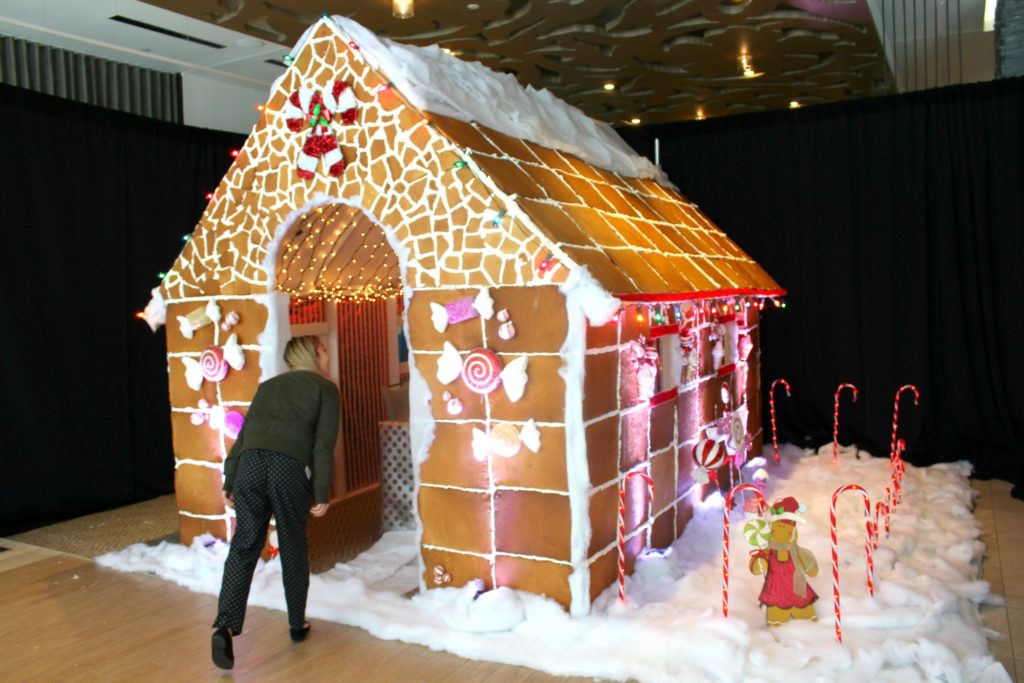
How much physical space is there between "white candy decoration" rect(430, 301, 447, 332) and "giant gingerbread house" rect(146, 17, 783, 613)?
11 millimetres

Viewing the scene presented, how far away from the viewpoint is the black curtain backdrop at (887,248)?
653 centimetres

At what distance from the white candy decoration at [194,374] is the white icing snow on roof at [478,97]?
182 centimetres

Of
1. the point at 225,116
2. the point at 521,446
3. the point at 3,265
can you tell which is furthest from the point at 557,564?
the point at 225,116

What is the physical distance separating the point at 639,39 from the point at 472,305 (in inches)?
139

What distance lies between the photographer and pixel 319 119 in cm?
432

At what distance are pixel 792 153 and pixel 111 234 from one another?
18.5 feet

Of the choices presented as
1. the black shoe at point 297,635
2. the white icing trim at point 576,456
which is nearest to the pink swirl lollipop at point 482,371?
the white icing trim at point 576,456

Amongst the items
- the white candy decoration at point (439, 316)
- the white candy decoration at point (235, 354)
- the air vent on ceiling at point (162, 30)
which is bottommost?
the white candy decoration at point (235, 354)

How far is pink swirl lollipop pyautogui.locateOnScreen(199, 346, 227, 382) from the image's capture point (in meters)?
4.71

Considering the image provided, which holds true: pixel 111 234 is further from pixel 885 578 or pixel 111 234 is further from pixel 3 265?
pixel 885 578

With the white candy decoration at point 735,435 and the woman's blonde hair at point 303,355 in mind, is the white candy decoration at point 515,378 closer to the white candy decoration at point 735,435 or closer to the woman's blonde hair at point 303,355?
the woman's blonde hair at point 303,355

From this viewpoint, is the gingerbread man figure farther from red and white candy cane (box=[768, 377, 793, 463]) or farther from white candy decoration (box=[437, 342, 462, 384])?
red and white candy cane (box=[768, 377, 793, 463])

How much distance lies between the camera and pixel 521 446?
3.84 meters

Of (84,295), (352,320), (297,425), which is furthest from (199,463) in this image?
(84,295)
